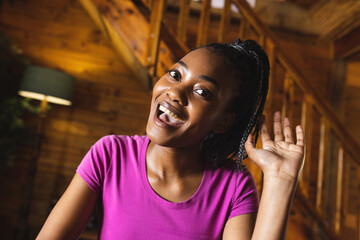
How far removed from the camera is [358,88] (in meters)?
4.39

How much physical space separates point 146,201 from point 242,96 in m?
0.47

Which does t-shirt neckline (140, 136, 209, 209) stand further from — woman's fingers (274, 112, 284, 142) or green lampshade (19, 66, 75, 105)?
green lampshade (19, 66, 75, 105)

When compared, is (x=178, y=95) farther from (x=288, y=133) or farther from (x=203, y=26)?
(x=203, y=26)

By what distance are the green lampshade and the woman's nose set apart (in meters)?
2.49

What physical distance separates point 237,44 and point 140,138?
1.61ft

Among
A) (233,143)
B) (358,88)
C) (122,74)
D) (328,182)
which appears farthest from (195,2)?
(233,143)

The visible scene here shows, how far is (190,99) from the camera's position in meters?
0.92

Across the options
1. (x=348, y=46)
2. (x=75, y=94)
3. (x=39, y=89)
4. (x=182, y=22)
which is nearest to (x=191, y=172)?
(x=182, y=22)

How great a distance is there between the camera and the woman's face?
0.91m

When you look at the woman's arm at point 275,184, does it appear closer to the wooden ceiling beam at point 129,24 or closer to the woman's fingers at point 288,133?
the woman's fingers at point 288,133

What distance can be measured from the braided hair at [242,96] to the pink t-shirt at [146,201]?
99 mm

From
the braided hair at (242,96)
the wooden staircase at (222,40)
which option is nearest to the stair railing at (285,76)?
the wooden staircase at (222,40)

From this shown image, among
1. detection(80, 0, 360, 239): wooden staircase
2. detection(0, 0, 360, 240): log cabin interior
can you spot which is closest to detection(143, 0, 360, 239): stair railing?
detection(80, 0, 360, 239): wooden staircase

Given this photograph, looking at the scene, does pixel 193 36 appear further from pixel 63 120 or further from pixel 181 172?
pixel 181 172
